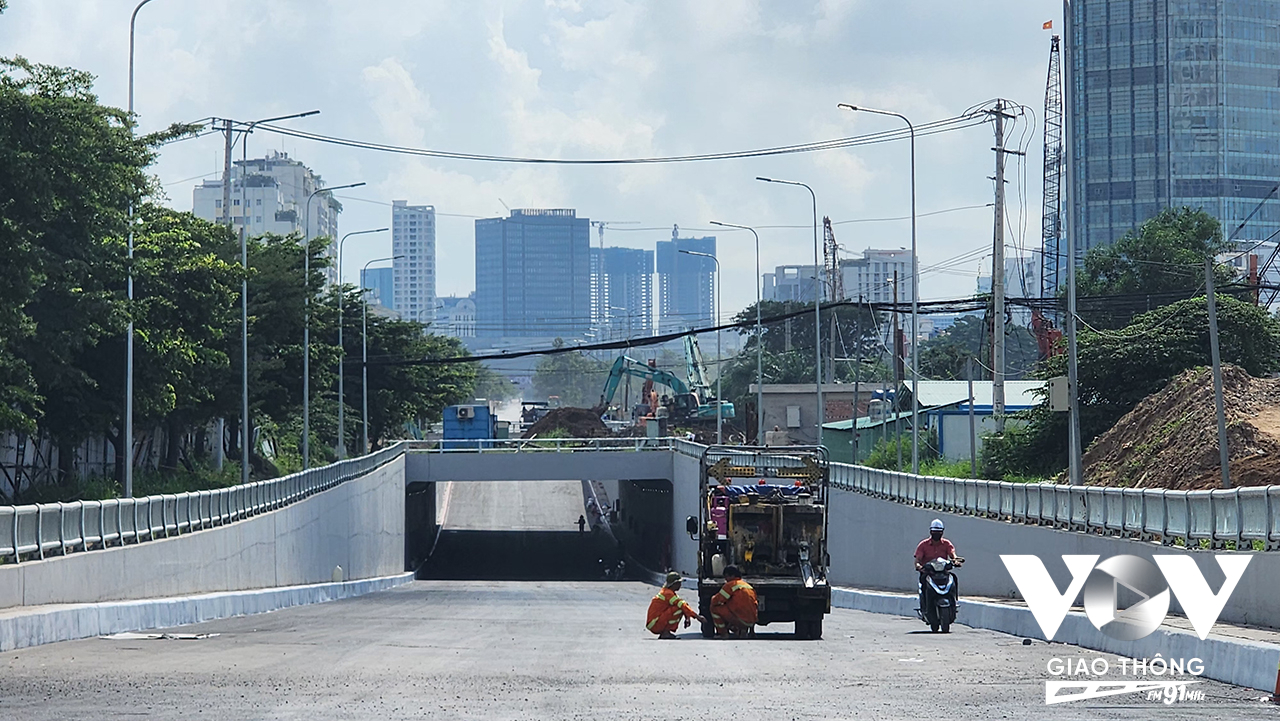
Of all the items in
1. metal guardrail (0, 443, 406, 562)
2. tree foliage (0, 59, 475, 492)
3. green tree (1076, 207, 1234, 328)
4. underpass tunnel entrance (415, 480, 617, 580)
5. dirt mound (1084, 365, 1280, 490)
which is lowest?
underpass tunnel entrance (415, 480, 617, 580)

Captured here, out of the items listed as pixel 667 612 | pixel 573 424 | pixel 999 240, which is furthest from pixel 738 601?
pixel 573 424

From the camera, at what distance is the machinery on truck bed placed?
21188 millimetres

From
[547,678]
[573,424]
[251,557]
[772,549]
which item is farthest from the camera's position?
[573,424]

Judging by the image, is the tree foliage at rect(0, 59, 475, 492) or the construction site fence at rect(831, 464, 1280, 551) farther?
the tree foliage at rect(0, 59, 475, 492)

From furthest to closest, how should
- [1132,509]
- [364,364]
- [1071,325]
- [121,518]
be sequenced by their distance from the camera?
[364,364] → [1071,325] → [121,518] → [1132,509]

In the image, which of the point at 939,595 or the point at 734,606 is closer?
the point at 734,606

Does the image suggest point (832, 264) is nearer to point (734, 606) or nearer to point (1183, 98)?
point (1183, 98)

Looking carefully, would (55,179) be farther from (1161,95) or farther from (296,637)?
(1161,95)

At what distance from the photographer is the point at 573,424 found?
109 m

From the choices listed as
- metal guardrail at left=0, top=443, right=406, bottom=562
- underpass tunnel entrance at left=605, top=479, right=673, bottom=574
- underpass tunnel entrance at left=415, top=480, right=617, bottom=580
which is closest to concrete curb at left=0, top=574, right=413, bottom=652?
metal guardrail at left=0, top=443, right=406, bottom=562

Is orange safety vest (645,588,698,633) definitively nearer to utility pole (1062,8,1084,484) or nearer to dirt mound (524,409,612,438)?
utility pole (1062,8,1084,484)

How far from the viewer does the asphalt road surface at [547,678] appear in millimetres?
11523

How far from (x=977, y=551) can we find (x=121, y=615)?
1742cm

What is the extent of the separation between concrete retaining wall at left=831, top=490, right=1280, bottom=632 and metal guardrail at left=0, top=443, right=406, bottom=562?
51.0ft
